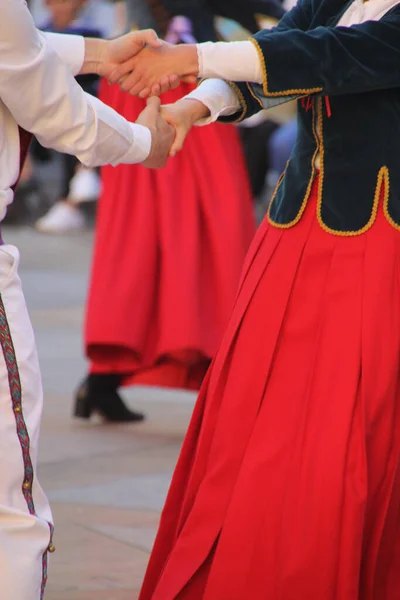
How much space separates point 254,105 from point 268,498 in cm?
94

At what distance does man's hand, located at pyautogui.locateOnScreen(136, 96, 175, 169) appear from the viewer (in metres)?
3.08

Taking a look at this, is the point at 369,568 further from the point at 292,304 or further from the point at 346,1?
the point at 346,1

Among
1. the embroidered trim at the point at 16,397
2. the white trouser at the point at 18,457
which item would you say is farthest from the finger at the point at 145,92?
the embroidered trim at the point at 16,397

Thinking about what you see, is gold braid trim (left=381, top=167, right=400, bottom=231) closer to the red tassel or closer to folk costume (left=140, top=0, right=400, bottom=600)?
folk costume (left=140, top=0, right=400, bottom=600)

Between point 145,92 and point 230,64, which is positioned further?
point 145,92

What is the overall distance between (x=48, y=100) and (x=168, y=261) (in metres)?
2.63

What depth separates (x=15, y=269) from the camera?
275 centimetres

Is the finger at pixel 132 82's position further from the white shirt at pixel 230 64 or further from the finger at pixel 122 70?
the white shirt at pixel 230 64

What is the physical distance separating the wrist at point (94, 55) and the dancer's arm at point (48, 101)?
516 millimetres

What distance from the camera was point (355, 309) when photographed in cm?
299

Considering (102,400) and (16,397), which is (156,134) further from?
(102,400)

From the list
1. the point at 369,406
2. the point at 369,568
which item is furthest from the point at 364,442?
the point at 369,568

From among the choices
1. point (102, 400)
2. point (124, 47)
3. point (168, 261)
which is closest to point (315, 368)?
point (124, 47)

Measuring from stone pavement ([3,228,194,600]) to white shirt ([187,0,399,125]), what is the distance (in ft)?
4.30
